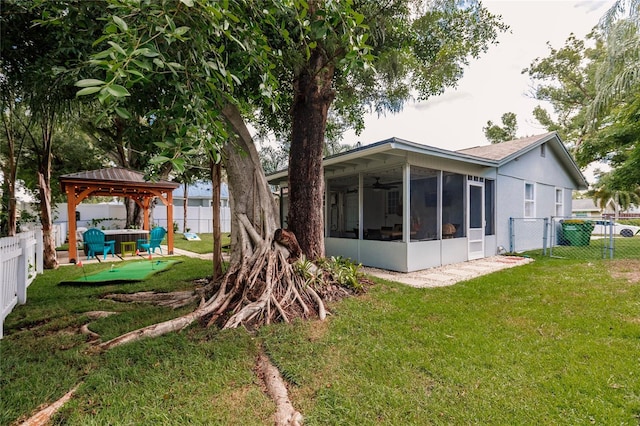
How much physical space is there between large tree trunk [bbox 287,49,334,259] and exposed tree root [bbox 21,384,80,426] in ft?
11.6

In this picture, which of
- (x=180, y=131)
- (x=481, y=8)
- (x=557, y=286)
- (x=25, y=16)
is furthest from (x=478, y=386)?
(x=481, y=8)

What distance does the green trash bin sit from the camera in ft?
33.7

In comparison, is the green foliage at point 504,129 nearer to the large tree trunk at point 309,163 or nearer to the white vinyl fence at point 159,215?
the white vinyl fence at point 159,215


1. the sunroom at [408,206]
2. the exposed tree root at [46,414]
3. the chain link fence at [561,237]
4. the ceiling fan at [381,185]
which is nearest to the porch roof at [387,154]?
the sunroom at [408,206]

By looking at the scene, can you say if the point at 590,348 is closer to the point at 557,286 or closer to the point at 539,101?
the point at 557,286

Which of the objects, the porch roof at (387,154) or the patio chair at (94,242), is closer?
the porch roof at (387,154)

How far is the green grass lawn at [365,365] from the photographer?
2.09 metres

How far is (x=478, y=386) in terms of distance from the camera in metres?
2.37

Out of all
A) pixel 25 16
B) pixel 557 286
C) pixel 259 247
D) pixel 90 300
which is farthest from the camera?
pixel 557 286

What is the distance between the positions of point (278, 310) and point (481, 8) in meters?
6.86

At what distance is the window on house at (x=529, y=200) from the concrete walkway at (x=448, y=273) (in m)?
2.71

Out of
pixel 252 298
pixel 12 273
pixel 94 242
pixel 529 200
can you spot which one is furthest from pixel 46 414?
pixel 529 200

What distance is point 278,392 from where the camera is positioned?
7.66ft

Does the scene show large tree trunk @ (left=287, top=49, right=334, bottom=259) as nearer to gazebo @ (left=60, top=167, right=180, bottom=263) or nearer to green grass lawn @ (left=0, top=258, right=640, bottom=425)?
green grass lawn @ (left=0, top=258, right=640, bottom=425)
